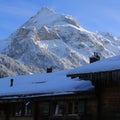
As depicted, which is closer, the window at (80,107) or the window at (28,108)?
the window at (80,107)

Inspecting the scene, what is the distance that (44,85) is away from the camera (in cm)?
2906

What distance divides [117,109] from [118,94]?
699 mm

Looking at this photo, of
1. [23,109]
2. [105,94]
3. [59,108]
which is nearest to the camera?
[105,94]

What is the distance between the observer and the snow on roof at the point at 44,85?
989 inches

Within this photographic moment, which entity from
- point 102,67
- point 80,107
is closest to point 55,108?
point 80,107

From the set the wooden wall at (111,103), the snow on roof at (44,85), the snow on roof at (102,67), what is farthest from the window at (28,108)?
the snow on roof at (102,67)

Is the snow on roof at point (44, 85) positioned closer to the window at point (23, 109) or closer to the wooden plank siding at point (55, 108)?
the wooden plank siding at point (55, 108)

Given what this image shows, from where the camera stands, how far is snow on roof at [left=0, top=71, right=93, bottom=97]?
82.4 feet

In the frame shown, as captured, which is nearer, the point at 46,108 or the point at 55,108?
the point at 55,108

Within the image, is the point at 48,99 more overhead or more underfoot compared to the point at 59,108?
more overhead

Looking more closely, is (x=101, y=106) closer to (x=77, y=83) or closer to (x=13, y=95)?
(x=77, y=83)

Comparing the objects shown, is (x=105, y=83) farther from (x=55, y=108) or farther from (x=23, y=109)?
(x=23, y=109)

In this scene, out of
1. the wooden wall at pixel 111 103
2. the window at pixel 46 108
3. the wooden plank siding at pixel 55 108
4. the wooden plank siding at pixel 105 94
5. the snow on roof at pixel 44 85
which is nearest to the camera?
the wooden plank siding at pixel 105 94

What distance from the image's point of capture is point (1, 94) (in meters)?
30.3
